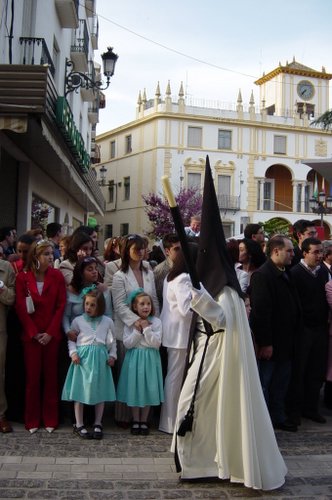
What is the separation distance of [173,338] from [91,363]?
2.91 ft

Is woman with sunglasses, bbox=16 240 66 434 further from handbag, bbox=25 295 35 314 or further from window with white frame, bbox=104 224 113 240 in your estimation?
window with white frame, bbox=104 224 113 240

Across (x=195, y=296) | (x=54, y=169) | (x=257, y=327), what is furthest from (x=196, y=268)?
(x=54, y=169)

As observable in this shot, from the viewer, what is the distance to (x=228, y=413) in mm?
4488

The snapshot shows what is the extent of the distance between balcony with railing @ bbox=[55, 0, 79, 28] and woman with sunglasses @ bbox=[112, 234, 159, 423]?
1112 centimetres

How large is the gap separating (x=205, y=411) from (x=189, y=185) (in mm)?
41335

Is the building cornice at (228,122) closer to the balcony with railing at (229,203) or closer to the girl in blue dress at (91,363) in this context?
the balcony with railing at (229,203)

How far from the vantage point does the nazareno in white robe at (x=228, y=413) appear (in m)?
4.40

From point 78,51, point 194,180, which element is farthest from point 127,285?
point 194,180

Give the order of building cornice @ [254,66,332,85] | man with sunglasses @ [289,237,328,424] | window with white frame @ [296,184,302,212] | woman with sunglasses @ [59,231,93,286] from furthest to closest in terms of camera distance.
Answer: building cornice @ [254,66,332,85] < window with white frame @ [296,184,302,212] < man with sunglasses @ [289,237,328,424] < woman with sunglasses @ [59,231,93,286]

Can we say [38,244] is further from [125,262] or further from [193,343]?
[193,343]

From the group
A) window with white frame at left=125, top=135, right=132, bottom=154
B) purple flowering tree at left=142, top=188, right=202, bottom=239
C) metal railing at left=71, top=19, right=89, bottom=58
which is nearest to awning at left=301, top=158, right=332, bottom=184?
metal railing at left=71, top=19, right=89, bottom=58

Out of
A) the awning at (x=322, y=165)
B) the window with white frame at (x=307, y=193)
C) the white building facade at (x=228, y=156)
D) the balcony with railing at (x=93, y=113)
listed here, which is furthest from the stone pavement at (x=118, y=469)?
the window with white frame at (x=307, y=193)

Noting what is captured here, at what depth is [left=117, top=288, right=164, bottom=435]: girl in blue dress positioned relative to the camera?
19.6 ft

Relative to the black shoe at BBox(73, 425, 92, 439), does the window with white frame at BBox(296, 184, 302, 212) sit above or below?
→ above
